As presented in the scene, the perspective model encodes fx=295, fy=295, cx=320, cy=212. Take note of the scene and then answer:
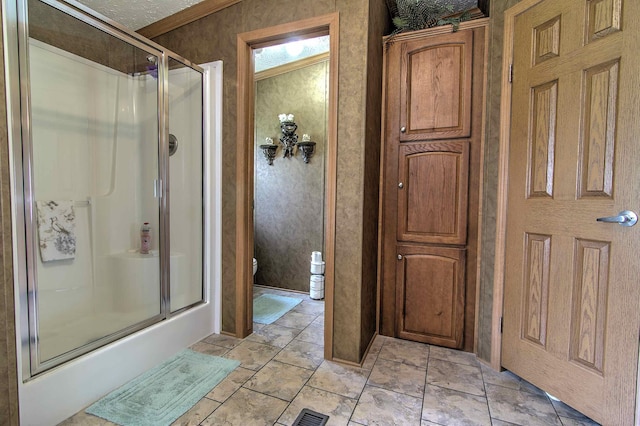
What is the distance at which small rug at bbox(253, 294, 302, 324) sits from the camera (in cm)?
260

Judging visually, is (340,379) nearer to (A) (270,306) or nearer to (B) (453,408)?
(B) (453,408)

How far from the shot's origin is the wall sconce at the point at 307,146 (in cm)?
313

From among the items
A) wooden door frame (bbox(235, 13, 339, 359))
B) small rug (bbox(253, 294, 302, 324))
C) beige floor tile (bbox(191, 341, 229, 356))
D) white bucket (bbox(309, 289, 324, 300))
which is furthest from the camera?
white bucket (bbox(309, 289, 324, 300))

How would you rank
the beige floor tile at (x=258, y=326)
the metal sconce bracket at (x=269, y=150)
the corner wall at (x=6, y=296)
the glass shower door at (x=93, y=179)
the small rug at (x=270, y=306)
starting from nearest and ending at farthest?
the corner wall at (x=6, y=296) → the glass shower door at (x=93, y=179) → the beige floor tile at (x=258, y=326) → the small rug at (x=270, y=306) → the metal sconce bracket at (x=269, y=150)

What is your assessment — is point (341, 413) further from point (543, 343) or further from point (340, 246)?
point (543, 343)

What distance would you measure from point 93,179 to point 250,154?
44.7 inches

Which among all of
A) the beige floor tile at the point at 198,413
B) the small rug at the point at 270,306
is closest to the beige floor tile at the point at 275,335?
the small rug at the point at 270,306

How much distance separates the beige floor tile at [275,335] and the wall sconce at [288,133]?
5.98 ft

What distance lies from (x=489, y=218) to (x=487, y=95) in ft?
2.60

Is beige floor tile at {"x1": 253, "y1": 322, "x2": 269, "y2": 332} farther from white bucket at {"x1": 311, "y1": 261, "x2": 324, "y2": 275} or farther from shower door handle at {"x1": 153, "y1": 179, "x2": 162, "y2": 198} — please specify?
shower door handle at {"x1": 153, "y1": 179, "x2": 162, "y2": 198}

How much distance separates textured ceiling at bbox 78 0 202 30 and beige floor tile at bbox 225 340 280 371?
2.51 m

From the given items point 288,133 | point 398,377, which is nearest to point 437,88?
point 288,133

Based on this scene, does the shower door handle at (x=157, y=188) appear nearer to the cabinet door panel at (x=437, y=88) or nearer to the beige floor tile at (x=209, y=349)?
the beige floor tile at (x=209, y=349)

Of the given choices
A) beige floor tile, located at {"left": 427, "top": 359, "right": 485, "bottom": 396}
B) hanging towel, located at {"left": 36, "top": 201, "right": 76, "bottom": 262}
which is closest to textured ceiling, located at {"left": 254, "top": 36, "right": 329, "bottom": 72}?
hanging towel, located at {"left": 36, "top": 201, "right": 76, "bottom": 262}
